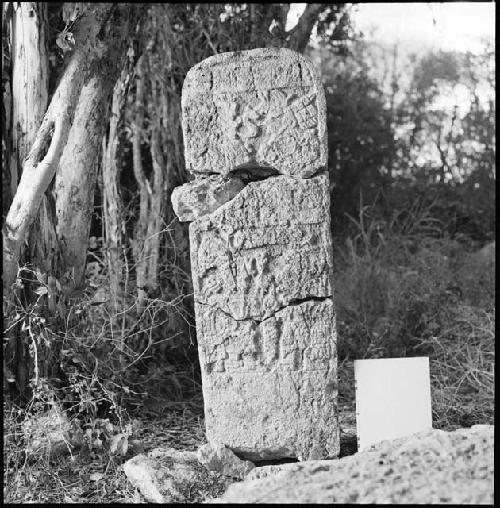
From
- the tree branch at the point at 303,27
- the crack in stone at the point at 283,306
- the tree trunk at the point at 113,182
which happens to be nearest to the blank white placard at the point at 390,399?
the crack in stone at the point at 283,306

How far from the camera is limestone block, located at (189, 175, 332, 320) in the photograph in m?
3.99

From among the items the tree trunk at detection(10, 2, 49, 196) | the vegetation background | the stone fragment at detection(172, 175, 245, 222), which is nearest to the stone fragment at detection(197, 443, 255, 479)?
the vegetation background

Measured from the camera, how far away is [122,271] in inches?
229

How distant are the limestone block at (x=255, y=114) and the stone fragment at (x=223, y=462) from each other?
1.29 meters

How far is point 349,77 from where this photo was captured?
10.2 metres

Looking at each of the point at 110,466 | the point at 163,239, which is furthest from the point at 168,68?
the point at 110,466

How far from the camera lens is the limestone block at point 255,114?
400 cm

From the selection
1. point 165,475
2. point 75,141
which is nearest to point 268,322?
point 165,475

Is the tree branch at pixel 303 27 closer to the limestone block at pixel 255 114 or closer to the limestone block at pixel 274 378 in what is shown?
the limestone block at pixel 255 114

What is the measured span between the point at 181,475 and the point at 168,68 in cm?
330

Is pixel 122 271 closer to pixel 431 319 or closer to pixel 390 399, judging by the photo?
pixel 431 319

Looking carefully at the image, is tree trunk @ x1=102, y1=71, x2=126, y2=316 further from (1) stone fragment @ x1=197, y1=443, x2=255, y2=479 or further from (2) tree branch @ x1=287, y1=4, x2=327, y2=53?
(1) stone fragment @ x1=197, y1=443, x2=255, y2=479

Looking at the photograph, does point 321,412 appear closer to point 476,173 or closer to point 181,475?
point 181,475

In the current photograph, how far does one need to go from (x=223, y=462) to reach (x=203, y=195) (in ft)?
4.02
